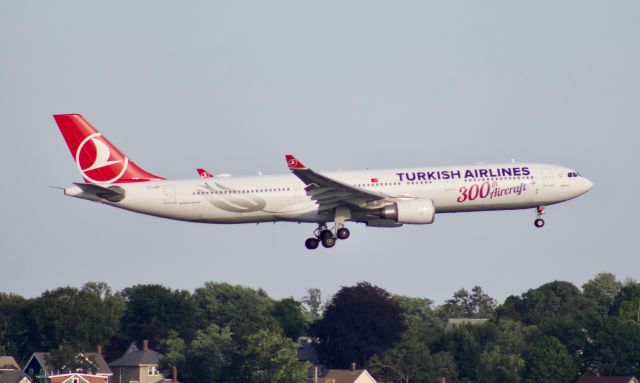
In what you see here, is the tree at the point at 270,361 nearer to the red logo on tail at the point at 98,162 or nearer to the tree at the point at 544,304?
the red logo on tail at the point at 98,162

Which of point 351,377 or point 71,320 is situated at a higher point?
point 71,320

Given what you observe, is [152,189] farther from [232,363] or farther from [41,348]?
[41,348]

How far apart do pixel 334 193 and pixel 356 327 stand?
63.6 meters

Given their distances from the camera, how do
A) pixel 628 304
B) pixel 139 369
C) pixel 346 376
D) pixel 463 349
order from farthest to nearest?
pixel 463 349 < pixel 628 304 < pixel 139 369 < pixel 346 376

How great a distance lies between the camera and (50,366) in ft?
438

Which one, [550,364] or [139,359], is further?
[139,359]

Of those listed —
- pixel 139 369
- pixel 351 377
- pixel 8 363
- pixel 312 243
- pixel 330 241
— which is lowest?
pixel 351 377

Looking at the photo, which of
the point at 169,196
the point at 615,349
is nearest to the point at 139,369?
the point at 615,349

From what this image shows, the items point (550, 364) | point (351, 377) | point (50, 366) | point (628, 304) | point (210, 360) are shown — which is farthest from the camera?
point (628, 304)

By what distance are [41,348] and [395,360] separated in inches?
1475

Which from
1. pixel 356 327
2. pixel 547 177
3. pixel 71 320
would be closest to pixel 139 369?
pixel 71 320

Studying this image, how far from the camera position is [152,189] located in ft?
284

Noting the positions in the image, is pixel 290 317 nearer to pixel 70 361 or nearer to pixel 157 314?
pixel 157 314

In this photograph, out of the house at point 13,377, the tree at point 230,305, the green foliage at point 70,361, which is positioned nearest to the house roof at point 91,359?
the green foliage at point 70,361
